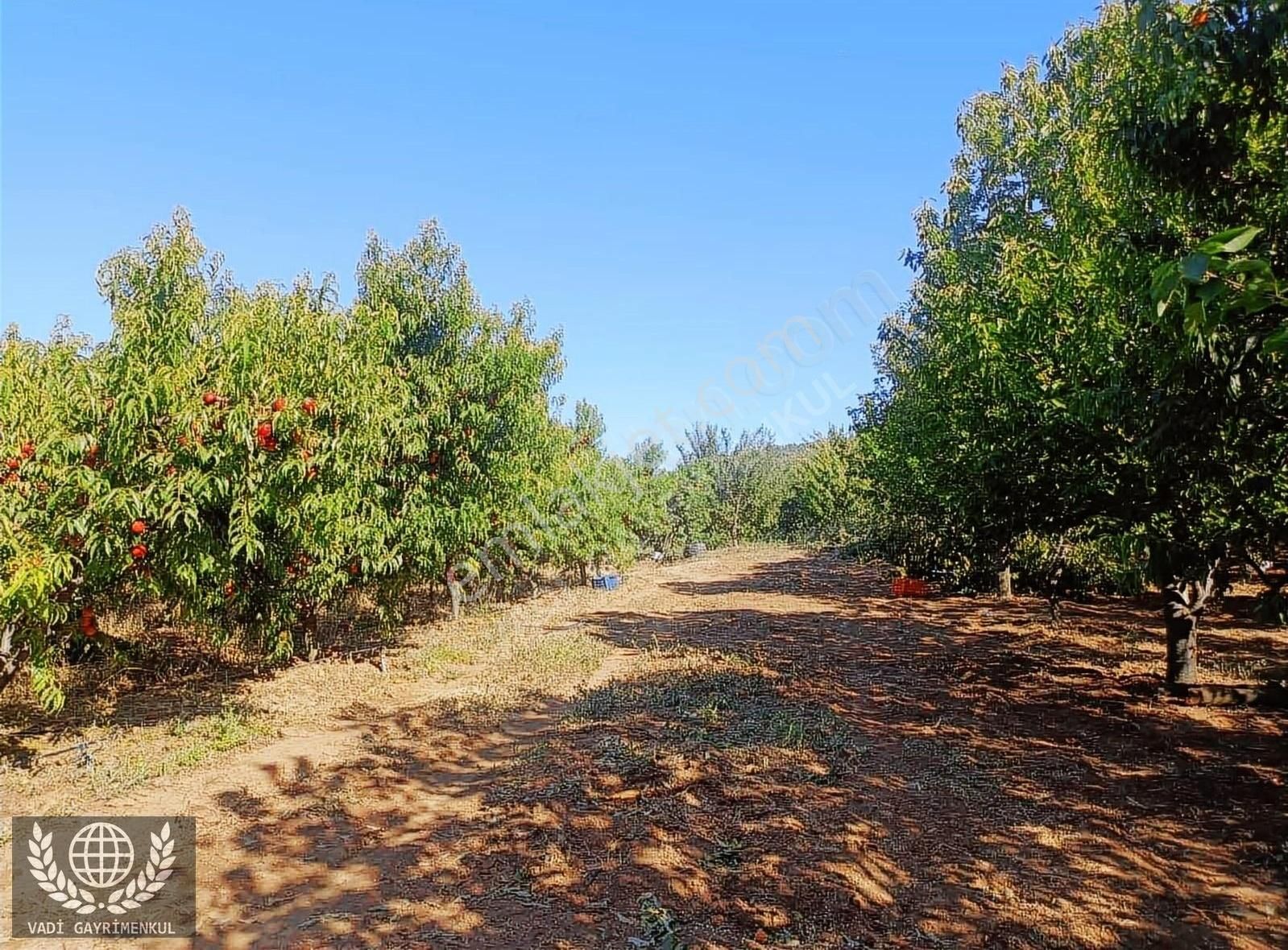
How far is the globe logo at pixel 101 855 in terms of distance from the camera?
457 cm

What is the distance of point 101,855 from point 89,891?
1.64ft

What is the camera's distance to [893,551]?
1579 centimetres

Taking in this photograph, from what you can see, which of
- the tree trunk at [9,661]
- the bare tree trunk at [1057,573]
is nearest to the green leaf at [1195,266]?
the tree trunk at [9,661]

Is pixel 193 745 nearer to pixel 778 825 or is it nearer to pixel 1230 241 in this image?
pixel 778 825

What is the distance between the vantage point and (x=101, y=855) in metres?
4.85

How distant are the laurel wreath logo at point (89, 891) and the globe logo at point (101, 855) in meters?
0.09

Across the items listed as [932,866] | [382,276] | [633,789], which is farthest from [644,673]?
[382,276]

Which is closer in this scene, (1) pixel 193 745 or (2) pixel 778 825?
(2) pixel 778 825

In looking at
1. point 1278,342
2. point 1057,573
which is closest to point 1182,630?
point 1057,573

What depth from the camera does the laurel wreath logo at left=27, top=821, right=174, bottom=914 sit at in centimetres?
427

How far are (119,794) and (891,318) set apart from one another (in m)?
17.0

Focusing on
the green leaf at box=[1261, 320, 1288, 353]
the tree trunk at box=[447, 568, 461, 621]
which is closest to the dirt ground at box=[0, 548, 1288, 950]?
the green leaf at box=[1261, 320, 1288, 353]

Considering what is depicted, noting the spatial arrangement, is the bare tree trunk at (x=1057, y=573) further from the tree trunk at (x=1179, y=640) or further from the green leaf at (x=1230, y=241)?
the green leaf at (x=1230, y=241)

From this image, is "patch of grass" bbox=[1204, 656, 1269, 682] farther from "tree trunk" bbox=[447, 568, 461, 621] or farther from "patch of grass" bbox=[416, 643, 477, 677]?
"tree trunk" bbox=[447, 568, 461, 621]
